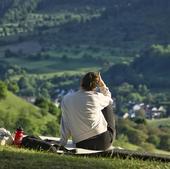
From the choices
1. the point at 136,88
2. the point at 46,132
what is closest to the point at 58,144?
the point at 46,132

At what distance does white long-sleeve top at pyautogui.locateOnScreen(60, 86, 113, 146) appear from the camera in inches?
424

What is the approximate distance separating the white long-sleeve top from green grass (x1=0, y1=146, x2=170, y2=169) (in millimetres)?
966

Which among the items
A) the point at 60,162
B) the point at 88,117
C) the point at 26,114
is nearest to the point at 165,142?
the point at 26,114

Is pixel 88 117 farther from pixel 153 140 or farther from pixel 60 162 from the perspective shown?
pixel 153 140

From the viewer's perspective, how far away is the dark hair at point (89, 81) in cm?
1074

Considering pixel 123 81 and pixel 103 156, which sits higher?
pixel 103 156

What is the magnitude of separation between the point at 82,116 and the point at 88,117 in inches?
3.4

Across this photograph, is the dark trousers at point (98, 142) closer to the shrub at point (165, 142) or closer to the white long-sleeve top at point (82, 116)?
the white long-sleeve top at point (82, 116)

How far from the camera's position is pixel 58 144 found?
1078cm

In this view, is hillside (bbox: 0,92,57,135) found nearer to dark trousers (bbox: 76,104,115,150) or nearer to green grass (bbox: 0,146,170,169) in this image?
dark trousers (bbox: 76,104,115,150)

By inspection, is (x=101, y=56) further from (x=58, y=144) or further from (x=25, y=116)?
(x=58, y=144)

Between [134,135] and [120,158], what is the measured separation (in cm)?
5412

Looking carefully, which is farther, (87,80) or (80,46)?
(80,46)

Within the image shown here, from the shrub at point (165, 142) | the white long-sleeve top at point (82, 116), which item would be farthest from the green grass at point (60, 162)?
the shrub at point (165, 142)
